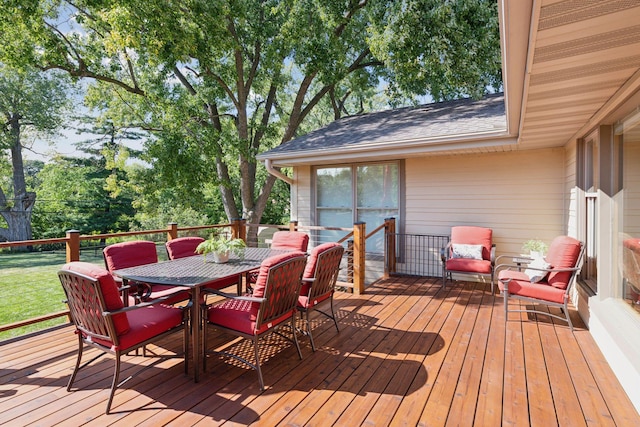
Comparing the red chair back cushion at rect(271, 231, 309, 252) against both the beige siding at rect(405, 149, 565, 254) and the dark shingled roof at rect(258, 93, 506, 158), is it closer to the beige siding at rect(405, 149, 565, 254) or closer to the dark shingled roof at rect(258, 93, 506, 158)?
the dark shingled roof at rect(258, 93, 506, 158)

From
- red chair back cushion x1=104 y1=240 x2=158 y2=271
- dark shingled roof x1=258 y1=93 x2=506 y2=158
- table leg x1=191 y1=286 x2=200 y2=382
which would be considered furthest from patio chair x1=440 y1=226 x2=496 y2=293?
red chair back cushion x1=104 y1=240 x2=158 y2=271

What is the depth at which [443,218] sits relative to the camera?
6.60m

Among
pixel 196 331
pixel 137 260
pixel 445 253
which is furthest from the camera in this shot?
pixel 445 253

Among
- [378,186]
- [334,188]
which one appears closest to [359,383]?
[378,186]

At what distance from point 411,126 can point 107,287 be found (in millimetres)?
6260

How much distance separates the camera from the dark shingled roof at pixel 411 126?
→ 19.4 ft

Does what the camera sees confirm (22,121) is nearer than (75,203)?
Yes

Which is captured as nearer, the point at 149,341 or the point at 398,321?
the point at 149,341

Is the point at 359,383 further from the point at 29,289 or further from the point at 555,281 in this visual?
the point at 29,289

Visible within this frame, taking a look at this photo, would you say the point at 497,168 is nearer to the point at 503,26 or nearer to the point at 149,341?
the point at 503,26

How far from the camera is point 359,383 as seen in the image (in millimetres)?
2789

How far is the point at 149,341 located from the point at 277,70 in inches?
327

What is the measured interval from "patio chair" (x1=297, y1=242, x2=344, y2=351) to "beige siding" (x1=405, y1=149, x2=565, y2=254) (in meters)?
3.58

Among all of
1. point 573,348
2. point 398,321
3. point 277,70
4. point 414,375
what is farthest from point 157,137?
point 573,348
